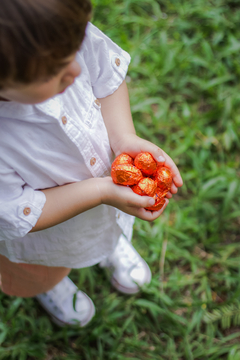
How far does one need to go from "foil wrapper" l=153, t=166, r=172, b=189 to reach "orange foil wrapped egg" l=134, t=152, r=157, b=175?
0.07ft

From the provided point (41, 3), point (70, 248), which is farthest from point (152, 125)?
point (41, 3)

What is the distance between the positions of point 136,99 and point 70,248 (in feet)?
3.55

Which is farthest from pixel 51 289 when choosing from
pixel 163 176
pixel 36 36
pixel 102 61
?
pixel 36 36

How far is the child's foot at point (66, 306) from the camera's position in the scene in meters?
1.23

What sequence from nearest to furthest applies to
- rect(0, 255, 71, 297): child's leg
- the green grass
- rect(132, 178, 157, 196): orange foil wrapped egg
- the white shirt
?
the white shirt < rect(132, 178, 157, 196): orange foil wrapped egg < rect(0, 255, 71, 297): child's leg < the green grass

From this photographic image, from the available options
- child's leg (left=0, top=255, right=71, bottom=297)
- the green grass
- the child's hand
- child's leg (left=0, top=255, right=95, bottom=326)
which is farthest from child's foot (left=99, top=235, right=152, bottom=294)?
the child's hand

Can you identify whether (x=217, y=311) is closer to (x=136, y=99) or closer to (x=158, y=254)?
(x=158, y=254)

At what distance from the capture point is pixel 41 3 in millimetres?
442

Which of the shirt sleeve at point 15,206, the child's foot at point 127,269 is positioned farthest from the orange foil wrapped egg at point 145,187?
the child's foot at point 127,269

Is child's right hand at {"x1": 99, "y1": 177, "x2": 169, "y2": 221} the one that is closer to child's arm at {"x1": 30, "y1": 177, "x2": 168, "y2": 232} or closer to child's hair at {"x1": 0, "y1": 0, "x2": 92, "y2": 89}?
child's arm at {"x1": 30, "y1": 177, "x2": 168, "y2": 232}

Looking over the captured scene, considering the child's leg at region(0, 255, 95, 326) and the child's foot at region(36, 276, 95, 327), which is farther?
the child's foot at region(36, 276, 95, 327)

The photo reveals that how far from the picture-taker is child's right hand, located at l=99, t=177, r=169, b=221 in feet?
2.52

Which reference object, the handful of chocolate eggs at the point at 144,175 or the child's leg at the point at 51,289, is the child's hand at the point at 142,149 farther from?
the child's leg at the point at 51,289

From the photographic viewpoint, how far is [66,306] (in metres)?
1.24
